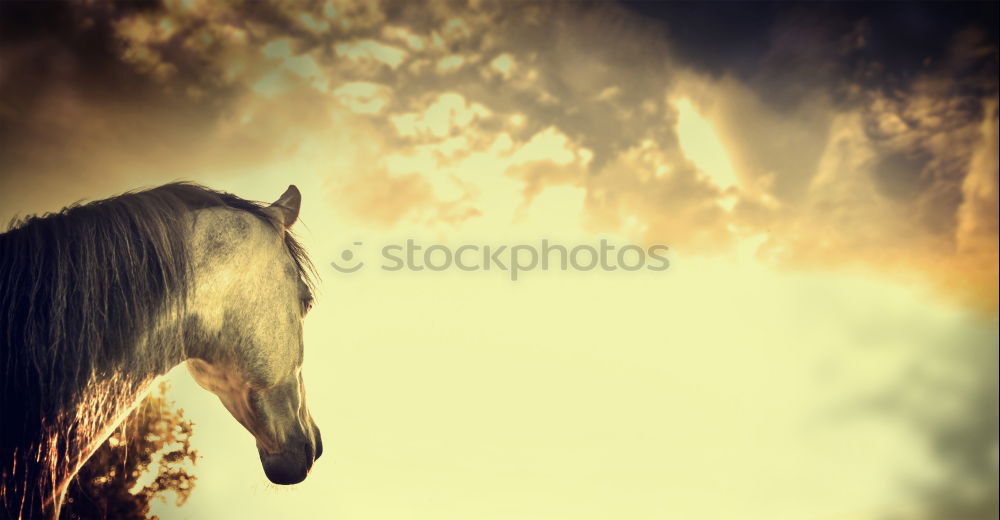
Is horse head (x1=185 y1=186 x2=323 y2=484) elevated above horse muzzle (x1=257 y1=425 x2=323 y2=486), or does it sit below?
above

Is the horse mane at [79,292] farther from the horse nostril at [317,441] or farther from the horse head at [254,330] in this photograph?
the horse nostril at [317,441]

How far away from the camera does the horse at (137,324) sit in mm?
1094

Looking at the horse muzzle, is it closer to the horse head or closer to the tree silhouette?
the horse head

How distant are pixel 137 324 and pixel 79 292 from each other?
14cm

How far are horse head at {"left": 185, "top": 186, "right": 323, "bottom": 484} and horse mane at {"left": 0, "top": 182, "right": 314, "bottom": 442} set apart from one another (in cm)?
6

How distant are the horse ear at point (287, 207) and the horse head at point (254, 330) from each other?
0.06 feet

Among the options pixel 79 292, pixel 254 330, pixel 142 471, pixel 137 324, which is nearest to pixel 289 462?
pixel 254 330

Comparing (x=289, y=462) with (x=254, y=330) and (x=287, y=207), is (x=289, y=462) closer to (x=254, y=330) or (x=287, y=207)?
(x=254, y=330)

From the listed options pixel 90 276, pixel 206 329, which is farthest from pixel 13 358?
pixel 206 329

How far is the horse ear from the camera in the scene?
153 cm

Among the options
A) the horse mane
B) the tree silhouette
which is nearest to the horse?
the horse mane

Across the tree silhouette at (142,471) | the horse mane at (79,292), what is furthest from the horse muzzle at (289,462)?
the tree silhouette at (142,471)

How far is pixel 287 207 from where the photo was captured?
1.59 meters

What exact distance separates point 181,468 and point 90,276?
3.85 metres
